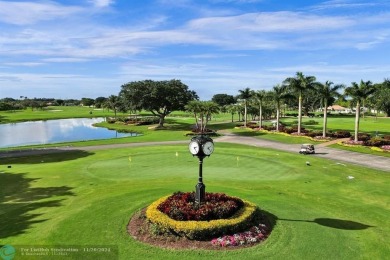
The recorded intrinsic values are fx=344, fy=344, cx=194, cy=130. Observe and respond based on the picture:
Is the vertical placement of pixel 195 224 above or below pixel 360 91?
below

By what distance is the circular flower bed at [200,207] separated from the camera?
56.1ft

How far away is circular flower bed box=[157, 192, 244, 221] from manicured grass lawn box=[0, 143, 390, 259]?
2.14 meters

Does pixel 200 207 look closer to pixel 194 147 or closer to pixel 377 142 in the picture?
pixel 194 147

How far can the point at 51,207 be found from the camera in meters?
22.9

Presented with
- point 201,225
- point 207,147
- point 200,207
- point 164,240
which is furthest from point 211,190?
point 164,240

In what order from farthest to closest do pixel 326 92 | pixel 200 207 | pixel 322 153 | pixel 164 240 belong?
1. pixel 326 92
2. pixel 322 153
3. pixel 200 207
4. pixel 164 240

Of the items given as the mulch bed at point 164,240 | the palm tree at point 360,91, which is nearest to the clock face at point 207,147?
the mulch bed at point 164,240

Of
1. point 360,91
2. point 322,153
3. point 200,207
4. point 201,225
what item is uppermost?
point 360,91

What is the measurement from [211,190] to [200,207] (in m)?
8.12

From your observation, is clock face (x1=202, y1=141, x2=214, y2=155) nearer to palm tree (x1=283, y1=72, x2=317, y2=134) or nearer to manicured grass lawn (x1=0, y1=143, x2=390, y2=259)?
manicured grass lawn (x1=0, y1=143, x2=390, y2=259)

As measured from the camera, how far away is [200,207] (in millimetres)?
17859

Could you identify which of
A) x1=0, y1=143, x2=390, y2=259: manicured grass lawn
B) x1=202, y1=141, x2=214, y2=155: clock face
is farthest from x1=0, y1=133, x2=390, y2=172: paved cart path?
x1=202, y1=141, x2=214, y2=155: clock face

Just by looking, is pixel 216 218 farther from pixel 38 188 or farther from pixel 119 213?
pixel 38 188

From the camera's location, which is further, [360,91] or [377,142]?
[360,91]
